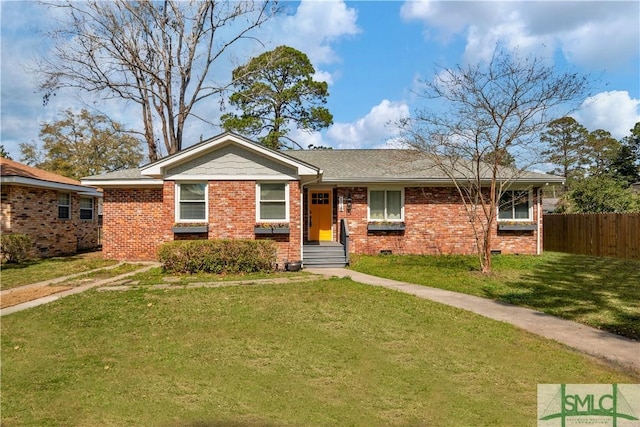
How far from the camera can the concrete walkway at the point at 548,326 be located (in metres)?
5.28

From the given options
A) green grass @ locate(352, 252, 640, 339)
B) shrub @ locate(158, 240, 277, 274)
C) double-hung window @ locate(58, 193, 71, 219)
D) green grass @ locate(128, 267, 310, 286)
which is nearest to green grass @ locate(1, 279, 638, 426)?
green grass @ locate(352, 252, 640, 339)

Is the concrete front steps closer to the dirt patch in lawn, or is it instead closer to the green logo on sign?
the dirt patch in lawn

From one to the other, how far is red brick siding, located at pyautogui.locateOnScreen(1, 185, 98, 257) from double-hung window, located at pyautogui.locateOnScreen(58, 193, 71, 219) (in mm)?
161

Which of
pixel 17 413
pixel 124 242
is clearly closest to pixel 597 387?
pixel 17 413

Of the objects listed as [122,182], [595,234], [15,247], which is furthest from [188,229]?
[595,234]

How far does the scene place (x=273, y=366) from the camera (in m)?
4.74

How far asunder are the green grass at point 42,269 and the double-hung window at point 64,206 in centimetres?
270

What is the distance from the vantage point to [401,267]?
1305 cm

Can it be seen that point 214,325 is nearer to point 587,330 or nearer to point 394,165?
point 587,330

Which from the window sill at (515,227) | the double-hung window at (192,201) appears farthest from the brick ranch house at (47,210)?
the window sill at (515,227)

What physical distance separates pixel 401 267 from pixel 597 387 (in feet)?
28.9

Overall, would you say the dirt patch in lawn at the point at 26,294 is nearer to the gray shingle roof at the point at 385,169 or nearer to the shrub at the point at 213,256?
the shrub at the point at 213,256

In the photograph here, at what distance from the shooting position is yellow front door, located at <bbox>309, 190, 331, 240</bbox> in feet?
53.8

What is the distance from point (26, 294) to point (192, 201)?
5392 mm
